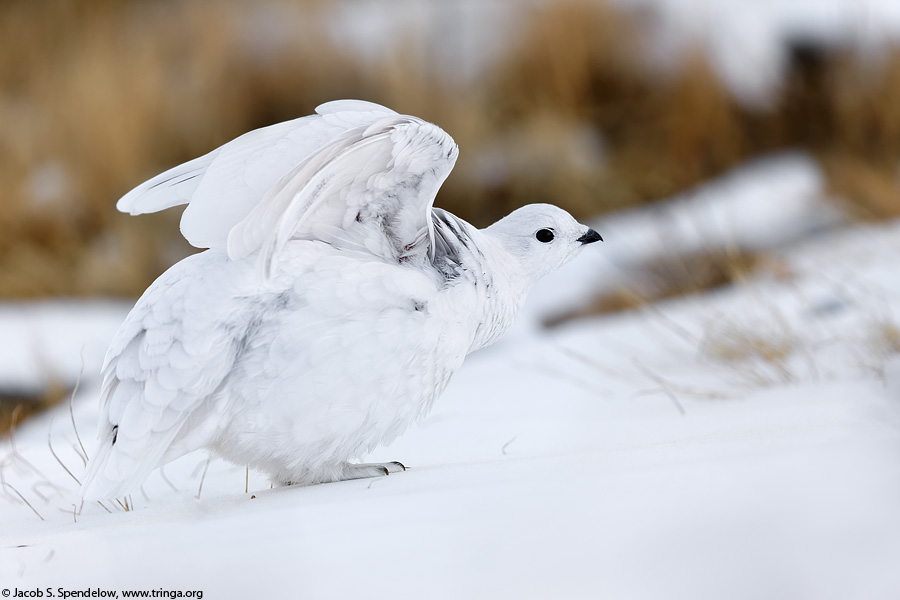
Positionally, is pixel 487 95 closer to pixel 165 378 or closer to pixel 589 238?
pixel 589 238

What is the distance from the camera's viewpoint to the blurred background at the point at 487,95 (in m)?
4.12

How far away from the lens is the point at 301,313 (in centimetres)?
121

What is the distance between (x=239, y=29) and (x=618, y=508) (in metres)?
4.14

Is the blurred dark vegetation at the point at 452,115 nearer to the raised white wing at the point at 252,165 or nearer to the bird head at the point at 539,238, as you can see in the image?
the bird head at the point at 539,238

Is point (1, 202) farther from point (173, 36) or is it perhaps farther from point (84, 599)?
point (84, 599)

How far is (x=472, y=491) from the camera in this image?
1131 mm

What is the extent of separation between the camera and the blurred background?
13.5 feet

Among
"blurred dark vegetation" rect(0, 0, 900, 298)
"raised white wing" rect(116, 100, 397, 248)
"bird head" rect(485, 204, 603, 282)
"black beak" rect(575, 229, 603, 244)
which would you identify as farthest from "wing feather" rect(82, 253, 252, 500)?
"blurred dark vegetation" rect(0, 0, 900, 298)

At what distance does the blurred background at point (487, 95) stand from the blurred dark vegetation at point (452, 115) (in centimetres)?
1

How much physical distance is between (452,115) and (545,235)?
2.76 m

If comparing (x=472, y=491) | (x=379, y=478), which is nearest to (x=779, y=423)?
(x=472, y=491)

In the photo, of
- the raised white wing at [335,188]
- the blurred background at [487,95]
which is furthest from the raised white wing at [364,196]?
the blurred background at [487,95]

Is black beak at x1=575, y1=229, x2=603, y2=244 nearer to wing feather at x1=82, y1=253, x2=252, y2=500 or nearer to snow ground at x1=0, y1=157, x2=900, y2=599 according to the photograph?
snow ground at x1=0, y1=157, x2=900, y2=599

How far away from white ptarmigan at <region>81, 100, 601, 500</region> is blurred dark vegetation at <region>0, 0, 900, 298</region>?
2762 millimetres
